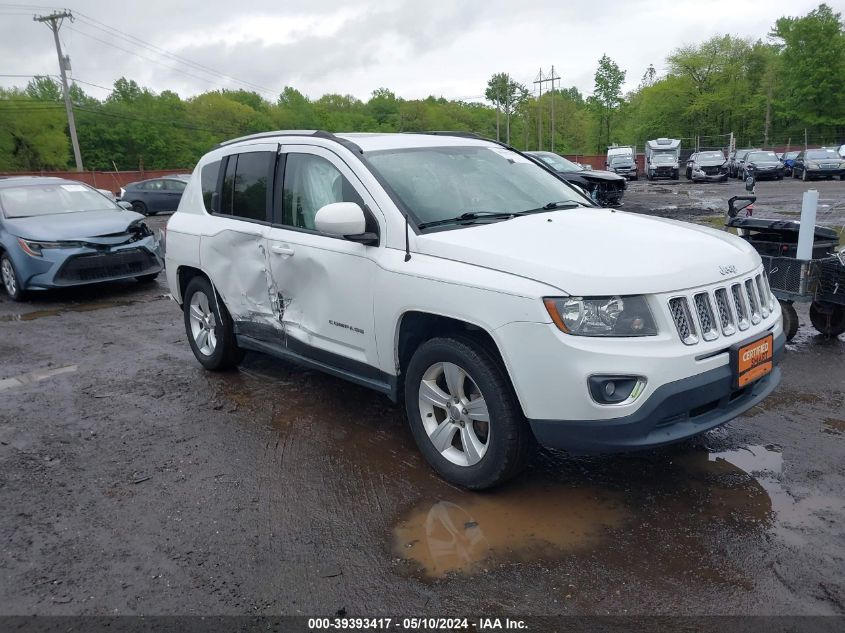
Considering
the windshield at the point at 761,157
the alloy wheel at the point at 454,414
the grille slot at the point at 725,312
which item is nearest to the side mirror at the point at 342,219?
the alloy wheel at the point at 454,414

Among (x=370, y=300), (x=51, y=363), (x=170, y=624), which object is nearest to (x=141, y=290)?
(x=51, y=363)

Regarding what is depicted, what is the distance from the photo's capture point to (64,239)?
900cm

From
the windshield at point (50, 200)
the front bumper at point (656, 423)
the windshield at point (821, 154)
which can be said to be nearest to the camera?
the front bumper at point (656, 423)

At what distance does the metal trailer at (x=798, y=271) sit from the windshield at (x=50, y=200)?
8839 millimetres

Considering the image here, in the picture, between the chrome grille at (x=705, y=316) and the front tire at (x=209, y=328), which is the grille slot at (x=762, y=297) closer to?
the chrome grille at (x=705, y=316)

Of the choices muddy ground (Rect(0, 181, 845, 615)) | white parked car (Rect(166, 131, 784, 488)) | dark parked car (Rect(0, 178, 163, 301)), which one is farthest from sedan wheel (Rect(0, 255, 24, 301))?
white parked car (Rect(166, 131, 784, 488))

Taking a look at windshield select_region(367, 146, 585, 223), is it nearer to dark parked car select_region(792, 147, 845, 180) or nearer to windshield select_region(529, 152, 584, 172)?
windshield select_region(529, 152, 584, 172)

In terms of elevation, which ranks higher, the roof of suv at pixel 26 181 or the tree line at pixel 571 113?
the tree line at pixel 571 113

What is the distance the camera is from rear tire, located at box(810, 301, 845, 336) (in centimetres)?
601

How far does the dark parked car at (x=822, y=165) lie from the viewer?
29125 millimetres

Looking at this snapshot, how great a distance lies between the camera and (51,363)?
255 inches

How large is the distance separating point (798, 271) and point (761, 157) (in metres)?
30.3

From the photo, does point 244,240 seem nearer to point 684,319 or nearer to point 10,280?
point 684,319

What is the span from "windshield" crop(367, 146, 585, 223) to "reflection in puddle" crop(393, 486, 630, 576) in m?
1.61
